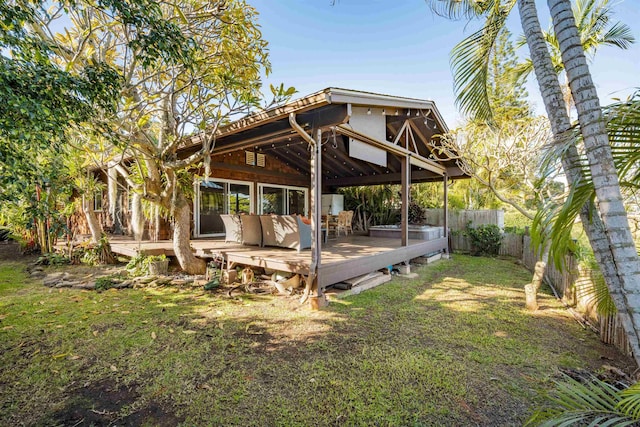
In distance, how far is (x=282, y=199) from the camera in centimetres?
1166

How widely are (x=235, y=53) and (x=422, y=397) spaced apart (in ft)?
20.0

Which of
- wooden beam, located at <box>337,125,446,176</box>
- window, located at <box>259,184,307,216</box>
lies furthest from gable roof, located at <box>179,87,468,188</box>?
window, located at <box>259,184,307,216</box>

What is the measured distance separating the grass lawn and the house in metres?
1.08

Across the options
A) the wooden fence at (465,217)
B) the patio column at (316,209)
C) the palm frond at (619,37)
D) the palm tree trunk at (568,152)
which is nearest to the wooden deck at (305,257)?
the patio column at (316,209)

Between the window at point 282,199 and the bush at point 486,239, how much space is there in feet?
21.9

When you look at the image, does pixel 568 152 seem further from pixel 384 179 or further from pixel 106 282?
pixel 384 179

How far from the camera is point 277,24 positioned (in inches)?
298

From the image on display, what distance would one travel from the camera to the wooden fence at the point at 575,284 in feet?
11.3

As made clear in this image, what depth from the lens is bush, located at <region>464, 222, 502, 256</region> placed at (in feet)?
33.7

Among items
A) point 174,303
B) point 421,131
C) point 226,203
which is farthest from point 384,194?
point 174,303

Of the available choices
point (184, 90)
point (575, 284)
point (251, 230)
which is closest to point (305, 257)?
point (251, 230)

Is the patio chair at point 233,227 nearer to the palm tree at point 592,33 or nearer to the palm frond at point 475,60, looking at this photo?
the palm frond at point 475,60

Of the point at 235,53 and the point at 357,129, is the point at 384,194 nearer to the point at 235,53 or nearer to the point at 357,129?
the point at 357,129

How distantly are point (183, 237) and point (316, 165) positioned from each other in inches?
138
